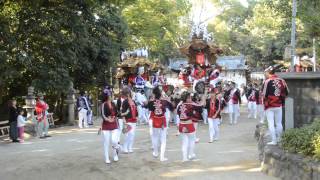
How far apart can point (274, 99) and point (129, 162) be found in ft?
13.0

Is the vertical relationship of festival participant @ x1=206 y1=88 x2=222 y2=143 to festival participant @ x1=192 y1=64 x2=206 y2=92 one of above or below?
below

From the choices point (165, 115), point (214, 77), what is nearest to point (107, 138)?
point (165, 115)

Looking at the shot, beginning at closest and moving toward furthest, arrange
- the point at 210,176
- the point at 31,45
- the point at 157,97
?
the point at 210,176 → the point at 157,97 → the point at 31,45

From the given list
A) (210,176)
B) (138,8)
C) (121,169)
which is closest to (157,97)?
(121,169)

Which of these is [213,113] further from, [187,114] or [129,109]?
[187,114]

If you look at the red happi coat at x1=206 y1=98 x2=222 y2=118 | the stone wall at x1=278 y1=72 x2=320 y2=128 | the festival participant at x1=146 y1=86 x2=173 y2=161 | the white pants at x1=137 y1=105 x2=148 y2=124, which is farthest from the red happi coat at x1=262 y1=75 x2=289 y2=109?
the white pants at x1=137 y1=105 x2=148 y2=124

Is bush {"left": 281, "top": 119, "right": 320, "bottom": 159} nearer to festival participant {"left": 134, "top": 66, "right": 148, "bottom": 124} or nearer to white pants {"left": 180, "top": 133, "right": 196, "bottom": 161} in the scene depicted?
white pants {"left": 180, "top": 133, "right": 196, "bottom": 161}

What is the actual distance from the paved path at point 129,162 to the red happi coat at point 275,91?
1504mm

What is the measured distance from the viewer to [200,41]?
89.8ft

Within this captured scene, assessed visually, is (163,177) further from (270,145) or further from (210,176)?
(270,145)

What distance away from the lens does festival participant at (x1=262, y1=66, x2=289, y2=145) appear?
36.7 ft

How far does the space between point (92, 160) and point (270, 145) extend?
15.4 ft

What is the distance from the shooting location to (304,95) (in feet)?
38.9

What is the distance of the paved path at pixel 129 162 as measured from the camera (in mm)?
10617
